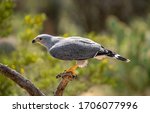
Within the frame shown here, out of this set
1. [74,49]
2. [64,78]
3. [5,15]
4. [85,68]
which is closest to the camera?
[74,49]

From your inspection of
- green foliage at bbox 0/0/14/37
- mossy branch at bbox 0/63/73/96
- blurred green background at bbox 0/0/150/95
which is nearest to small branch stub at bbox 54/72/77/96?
mossy branch at bbox 0/63/73/96

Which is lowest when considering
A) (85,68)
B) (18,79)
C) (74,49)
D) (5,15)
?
(85,68)

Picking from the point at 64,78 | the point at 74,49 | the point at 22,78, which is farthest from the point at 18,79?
the point at 74,49

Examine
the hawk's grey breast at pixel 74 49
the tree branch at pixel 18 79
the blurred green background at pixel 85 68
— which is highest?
the hawk's grey breast at pixel 74 49

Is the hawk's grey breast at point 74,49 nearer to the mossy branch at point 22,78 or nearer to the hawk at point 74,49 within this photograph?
the hawk at point 74,49

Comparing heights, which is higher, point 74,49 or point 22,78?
point 74,49

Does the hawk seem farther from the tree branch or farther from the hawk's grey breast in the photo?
the tree branch

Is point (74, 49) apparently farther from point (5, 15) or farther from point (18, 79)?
point (5, 15)

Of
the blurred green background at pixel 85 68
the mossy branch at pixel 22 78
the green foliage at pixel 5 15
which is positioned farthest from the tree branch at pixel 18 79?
the green foliage at pixel 5 15

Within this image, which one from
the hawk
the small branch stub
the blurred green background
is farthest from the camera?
the blurred green background

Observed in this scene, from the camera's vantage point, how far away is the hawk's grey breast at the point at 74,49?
473 cm

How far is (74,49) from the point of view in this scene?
4.79 meters

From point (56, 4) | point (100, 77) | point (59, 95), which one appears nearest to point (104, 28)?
point (56, 4)

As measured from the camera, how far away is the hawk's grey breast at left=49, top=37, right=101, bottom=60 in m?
4.73
